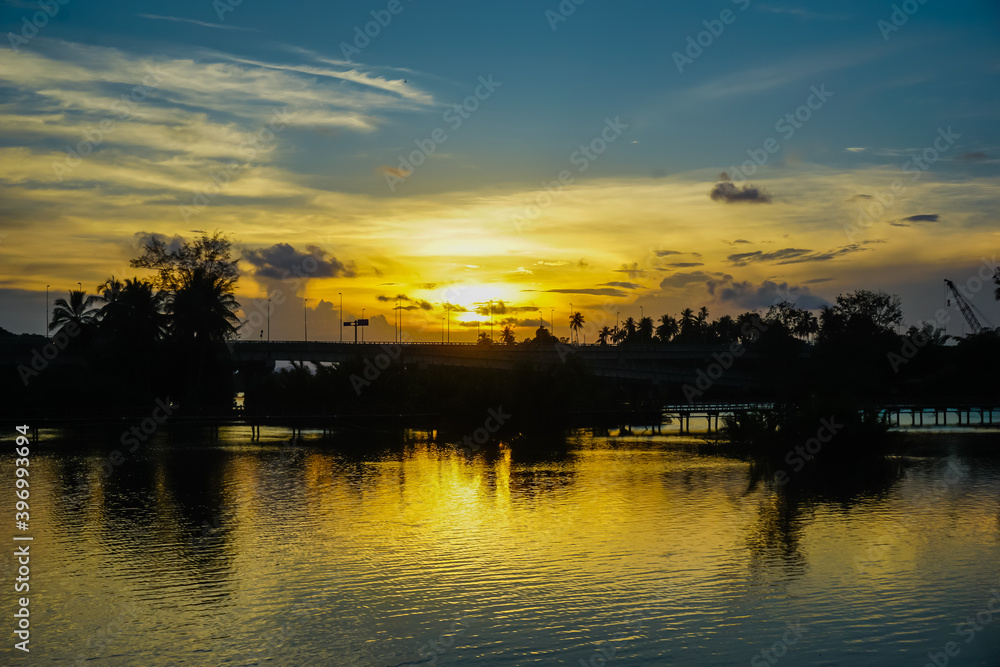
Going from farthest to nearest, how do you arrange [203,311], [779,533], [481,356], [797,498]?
[481,356] < [203,311] < [797,498] < [779,533]

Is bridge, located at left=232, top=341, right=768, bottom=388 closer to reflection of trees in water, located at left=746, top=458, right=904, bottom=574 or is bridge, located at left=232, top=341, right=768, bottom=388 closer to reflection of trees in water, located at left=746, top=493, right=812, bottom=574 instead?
reflection of trees in water, located at left=746, top=458, right=904, bottom=574

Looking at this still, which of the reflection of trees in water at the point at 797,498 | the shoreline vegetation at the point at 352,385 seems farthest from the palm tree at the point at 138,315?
the reflection of trees in water at the point at 797,498

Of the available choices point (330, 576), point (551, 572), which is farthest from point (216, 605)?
point (551, 572)

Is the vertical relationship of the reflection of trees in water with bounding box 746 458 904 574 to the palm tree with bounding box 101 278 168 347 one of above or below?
below

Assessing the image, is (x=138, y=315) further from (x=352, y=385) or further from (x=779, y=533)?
(x=779, y=533)

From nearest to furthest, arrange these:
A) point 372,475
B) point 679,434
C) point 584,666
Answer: point 584,666, point 372,475, point 679,434

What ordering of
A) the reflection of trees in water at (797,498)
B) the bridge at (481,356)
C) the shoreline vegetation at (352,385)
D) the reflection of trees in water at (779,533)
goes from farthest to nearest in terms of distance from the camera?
1. the bridge at (481,356)
2. the shoreline vegetation at (352,385)
3. the reflection of trees in water at (797,498)
4. the reflection of trees in water at (779,533)

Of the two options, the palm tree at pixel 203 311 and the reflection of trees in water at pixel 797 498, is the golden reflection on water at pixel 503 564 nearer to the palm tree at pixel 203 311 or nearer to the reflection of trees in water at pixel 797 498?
the reflection of trees in water at pixel 797 498

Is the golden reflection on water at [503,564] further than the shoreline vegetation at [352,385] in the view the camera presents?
No

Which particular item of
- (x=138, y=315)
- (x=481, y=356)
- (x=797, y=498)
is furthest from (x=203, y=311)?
(x=797, y=498)

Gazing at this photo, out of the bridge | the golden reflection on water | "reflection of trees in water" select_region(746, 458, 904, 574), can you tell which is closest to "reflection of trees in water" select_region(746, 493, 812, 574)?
"reflection of trees in water" select_region(746, 458, 904, 574)

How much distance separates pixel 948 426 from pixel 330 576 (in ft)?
297

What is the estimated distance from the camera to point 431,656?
22203 mm

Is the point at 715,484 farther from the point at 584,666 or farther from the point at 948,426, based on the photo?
the point at 948,426
